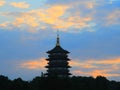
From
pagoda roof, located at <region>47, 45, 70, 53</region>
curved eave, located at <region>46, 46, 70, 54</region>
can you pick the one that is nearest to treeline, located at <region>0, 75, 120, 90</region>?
curved eave, located at <region>46, 46, 70, 54</region>

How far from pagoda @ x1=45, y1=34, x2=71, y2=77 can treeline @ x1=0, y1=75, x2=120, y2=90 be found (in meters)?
5.02

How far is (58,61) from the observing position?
389 feet

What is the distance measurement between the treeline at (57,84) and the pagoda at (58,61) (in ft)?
16.5

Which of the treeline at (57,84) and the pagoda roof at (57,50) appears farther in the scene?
the pagoda roof at (57,50)

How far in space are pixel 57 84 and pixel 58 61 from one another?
3150 centimetres

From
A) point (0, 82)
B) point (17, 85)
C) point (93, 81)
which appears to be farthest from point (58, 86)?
point (93, 81)

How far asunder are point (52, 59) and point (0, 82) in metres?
20.1

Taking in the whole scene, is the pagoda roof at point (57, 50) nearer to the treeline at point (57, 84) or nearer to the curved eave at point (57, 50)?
the curved eave at point (57, 50)

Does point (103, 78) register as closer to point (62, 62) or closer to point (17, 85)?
point (62, 62)

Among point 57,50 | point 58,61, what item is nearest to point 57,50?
point 57,50

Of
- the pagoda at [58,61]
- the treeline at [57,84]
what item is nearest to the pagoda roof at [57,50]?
the pagoda at [58,61]

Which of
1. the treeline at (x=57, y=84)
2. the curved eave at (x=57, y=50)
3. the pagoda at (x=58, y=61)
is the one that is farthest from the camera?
the curved eave at (x=57, y=50)

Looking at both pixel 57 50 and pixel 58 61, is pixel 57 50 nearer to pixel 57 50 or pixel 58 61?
pixel 57 50

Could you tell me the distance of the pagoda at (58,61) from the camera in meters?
117
